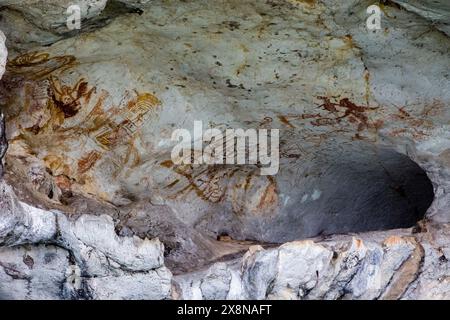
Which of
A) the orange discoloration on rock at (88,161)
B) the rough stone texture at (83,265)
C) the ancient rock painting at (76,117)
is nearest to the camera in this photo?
the rough stone texture at (83,265)

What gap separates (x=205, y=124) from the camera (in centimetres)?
355

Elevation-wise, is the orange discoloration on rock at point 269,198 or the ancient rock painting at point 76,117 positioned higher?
the ancient rock painting at point 76,117

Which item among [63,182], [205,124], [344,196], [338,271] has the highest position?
[205,124]

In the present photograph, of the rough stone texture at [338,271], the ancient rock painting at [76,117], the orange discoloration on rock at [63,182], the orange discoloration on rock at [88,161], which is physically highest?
the ancient rock painting at [76,117]

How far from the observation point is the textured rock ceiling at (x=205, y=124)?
2.95m

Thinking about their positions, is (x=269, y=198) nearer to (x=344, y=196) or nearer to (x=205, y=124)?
(x=344, y=196)

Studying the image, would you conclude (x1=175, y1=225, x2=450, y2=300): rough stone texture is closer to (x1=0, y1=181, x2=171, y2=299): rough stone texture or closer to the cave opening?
(x1=0, y1=181, x2=171, y2=299): rough stone texture

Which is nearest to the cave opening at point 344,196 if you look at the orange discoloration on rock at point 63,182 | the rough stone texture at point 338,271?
the rough stone texture at point 338,271

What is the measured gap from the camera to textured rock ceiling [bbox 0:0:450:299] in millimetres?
2947

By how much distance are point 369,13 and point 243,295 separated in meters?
1.24

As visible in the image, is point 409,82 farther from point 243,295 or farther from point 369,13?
point 243,295

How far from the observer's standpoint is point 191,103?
11.4ft

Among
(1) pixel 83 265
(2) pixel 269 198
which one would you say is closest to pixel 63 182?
(1) pixel 83 265

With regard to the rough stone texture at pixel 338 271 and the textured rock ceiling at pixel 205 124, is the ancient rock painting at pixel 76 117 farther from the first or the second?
the rough stone texture at pixel 338 271
